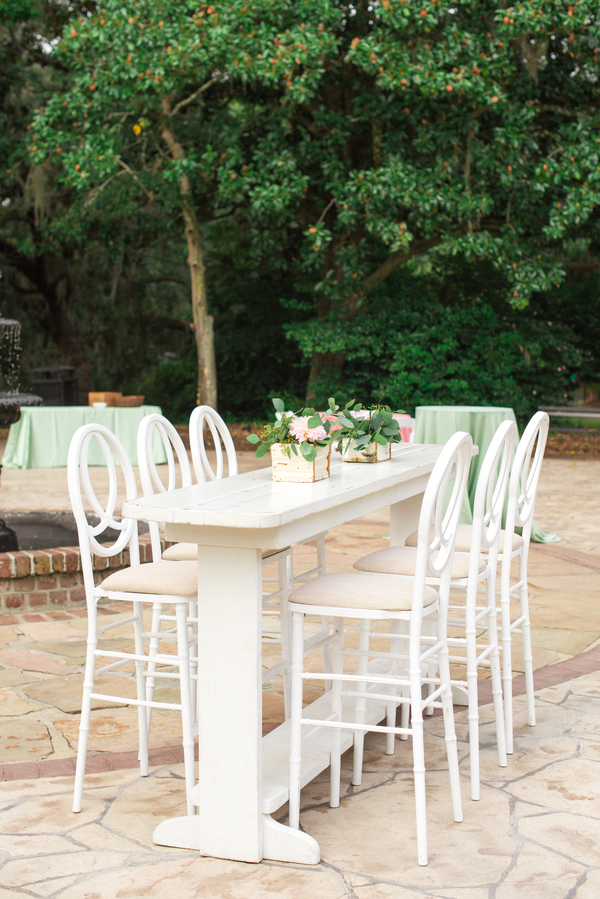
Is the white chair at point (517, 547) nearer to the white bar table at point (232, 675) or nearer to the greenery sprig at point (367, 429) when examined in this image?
the greenery sprig at point (367, 429)

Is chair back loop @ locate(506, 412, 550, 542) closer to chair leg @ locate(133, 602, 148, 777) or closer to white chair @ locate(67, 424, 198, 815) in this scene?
white chair @ locate(67, 424, 198, 815)

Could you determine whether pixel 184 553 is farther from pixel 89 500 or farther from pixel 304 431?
pixel 304 431

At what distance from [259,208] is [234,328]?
4562mm

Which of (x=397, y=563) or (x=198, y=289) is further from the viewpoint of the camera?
(x=198, y=289)

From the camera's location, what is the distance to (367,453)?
3.35 m

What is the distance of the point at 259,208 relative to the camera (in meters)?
11.0

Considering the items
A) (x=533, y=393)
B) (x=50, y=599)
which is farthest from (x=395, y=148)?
(x=50, y=599)

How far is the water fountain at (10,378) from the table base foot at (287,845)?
344 cm

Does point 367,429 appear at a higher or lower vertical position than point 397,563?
higher

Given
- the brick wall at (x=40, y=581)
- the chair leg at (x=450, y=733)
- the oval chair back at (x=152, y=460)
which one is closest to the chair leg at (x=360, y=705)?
the chair leg at (x=450, y=733)

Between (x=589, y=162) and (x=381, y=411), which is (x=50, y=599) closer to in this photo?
(x=381, y=411)

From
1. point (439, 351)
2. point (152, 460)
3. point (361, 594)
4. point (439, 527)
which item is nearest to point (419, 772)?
point (361, 594)

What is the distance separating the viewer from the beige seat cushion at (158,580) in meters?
2.76

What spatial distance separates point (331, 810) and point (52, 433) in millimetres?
8457
